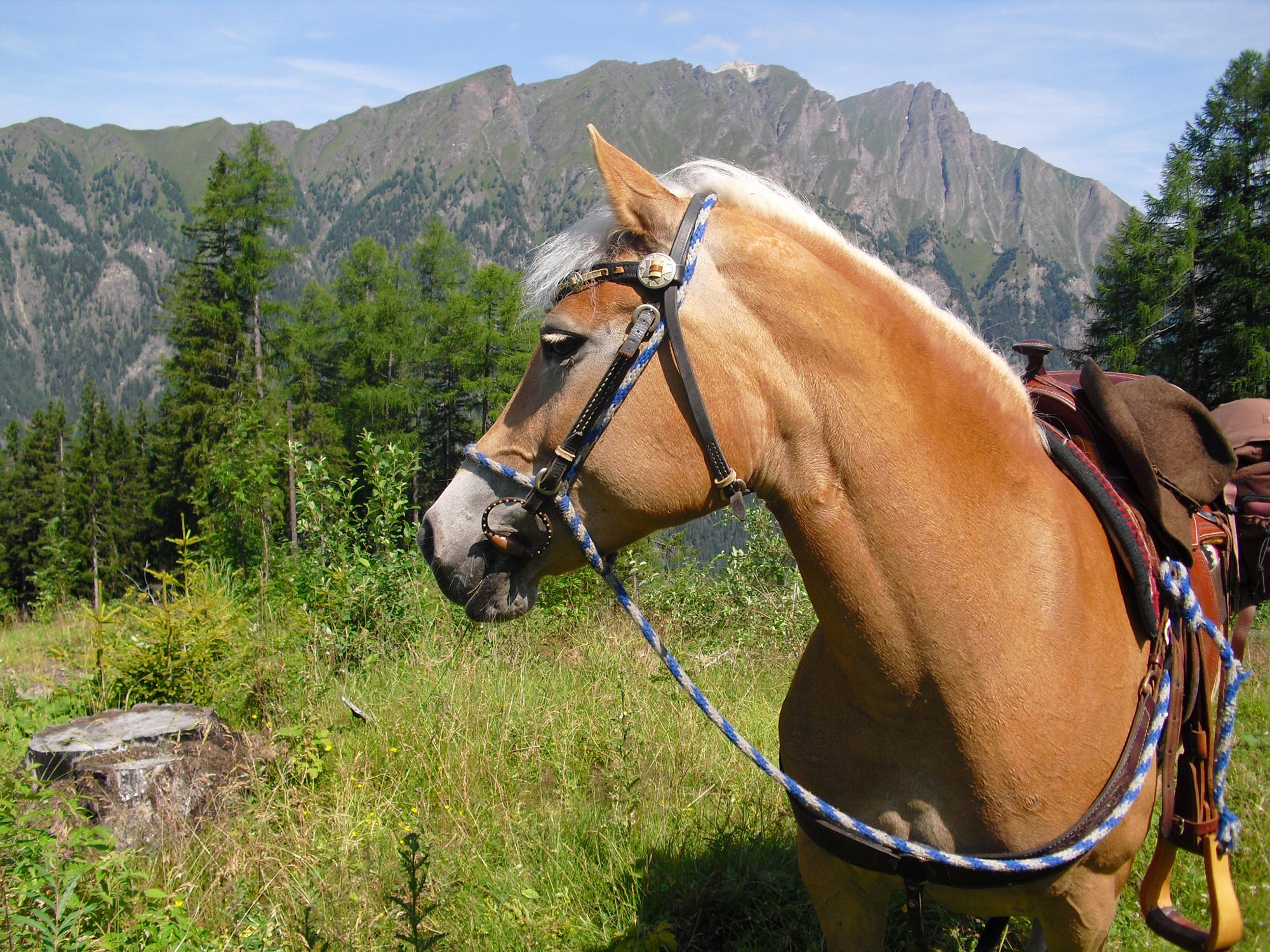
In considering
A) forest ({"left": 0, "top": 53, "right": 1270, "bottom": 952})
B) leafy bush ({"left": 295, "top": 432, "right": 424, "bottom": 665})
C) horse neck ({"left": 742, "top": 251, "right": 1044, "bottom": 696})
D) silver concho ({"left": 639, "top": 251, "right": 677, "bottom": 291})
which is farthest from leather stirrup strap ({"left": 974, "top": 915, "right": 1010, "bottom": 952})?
leafy bush ({"left": 295, "top": 432, "right": 424, "bottom": 665})

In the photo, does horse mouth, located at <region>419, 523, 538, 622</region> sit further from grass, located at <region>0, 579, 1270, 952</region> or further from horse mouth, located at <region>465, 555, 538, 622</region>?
grass, located at <region>0, 579, 1270, 952</region>

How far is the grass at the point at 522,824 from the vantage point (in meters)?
2.79

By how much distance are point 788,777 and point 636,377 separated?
3.26ft

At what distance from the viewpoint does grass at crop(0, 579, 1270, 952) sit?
279 centimetres

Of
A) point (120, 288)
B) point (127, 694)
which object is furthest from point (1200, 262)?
point (120, 288)

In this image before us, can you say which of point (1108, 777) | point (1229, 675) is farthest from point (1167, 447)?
point (1108, 777)

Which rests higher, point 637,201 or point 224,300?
point 224,300

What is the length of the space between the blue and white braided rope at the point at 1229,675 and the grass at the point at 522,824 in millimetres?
1257

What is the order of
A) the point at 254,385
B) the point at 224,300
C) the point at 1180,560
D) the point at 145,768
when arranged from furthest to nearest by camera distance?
the point at 224,300 < the point at 254,385 < the point at 145,768 < the point at 1180,560

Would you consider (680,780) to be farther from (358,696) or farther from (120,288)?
(120,288)

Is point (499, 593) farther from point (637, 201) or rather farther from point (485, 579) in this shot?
point (637, 201)

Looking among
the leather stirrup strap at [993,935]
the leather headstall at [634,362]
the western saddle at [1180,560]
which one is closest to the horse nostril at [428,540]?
the leather headstall at [634,362]

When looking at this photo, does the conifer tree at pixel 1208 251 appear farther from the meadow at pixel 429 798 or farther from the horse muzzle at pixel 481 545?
the horse muzzle at pixel 481 545

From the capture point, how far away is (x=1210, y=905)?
1951 millimetres
